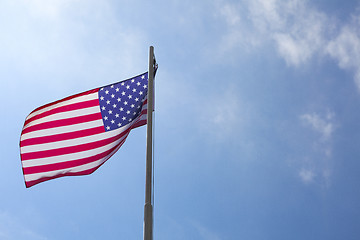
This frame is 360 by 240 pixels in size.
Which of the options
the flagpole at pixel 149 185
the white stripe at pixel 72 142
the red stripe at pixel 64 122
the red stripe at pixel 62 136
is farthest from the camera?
the red stripe at pixel 64 122

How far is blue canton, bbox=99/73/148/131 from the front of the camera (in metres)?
14.1

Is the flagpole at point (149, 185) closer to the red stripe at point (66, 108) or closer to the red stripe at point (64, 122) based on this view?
the red stripe at point (64, 122)

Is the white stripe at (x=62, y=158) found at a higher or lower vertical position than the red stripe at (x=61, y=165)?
higher

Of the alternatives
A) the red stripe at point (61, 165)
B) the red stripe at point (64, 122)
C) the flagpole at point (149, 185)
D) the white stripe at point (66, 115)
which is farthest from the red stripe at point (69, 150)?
the flagpole at point (149, 185)

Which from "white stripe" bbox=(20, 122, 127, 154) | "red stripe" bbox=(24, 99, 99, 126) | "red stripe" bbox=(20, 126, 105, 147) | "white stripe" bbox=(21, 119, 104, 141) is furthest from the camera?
"red stripe" bbox=(24, 99, 99, 126)

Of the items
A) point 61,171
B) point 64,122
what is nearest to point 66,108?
point 64,122

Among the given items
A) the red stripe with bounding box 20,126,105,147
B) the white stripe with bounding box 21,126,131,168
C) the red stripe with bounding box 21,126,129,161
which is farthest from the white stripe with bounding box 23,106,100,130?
the white stripe with bounding box 21,126,131,168

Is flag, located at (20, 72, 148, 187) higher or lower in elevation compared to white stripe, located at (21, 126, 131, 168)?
higher

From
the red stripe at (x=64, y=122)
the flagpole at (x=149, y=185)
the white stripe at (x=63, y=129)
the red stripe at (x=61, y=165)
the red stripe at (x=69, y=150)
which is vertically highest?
the red stripe at (x=64, y=122)

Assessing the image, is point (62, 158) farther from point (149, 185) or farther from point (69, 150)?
→ point (149, 185)

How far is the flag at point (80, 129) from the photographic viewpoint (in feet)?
44.2

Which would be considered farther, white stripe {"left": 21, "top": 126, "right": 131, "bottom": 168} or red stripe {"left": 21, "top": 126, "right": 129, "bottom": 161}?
red stripe {"left": 21, "top": 126, "right": 129, "bottom": 161}

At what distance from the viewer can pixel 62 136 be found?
14.0 metres

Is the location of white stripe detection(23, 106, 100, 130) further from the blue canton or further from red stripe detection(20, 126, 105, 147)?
red stripe detection(20, 126, 105, 147)
